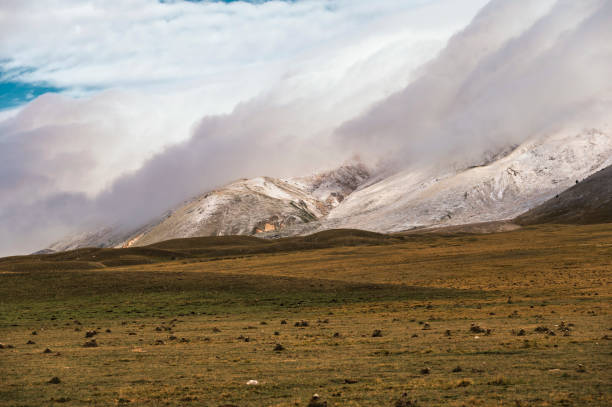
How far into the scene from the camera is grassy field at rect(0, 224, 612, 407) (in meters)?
21.1

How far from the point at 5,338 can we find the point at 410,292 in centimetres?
3690

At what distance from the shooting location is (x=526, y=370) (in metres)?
23.6

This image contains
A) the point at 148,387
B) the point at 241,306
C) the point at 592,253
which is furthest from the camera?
the point at 592,253

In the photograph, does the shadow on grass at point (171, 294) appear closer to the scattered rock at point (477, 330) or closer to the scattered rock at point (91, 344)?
the scattered rock at point (91, 344)

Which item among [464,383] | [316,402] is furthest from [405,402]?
[464,383]

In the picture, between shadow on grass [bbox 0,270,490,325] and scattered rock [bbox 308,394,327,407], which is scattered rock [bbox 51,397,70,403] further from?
shadow on grass [bbox 0,270,490,325]

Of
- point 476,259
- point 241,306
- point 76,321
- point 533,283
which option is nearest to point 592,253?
point 476,259

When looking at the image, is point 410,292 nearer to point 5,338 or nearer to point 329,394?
point 5,338

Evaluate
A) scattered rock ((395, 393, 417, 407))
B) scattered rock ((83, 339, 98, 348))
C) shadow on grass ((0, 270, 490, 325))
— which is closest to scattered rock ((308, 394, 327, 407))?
scattered rock ((395, 393, 417, 407))

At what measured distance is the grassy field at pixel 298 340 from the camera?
2106cm

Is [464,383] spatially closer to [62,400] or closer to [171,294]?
[62,400]

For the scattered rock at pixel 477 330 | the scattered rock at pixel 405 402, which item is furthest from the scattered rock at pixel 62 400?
the scattered rock at pixel 477 330

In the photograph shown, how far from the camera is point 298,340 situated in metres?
35.5

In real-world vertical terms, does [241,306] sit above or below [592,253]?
above
